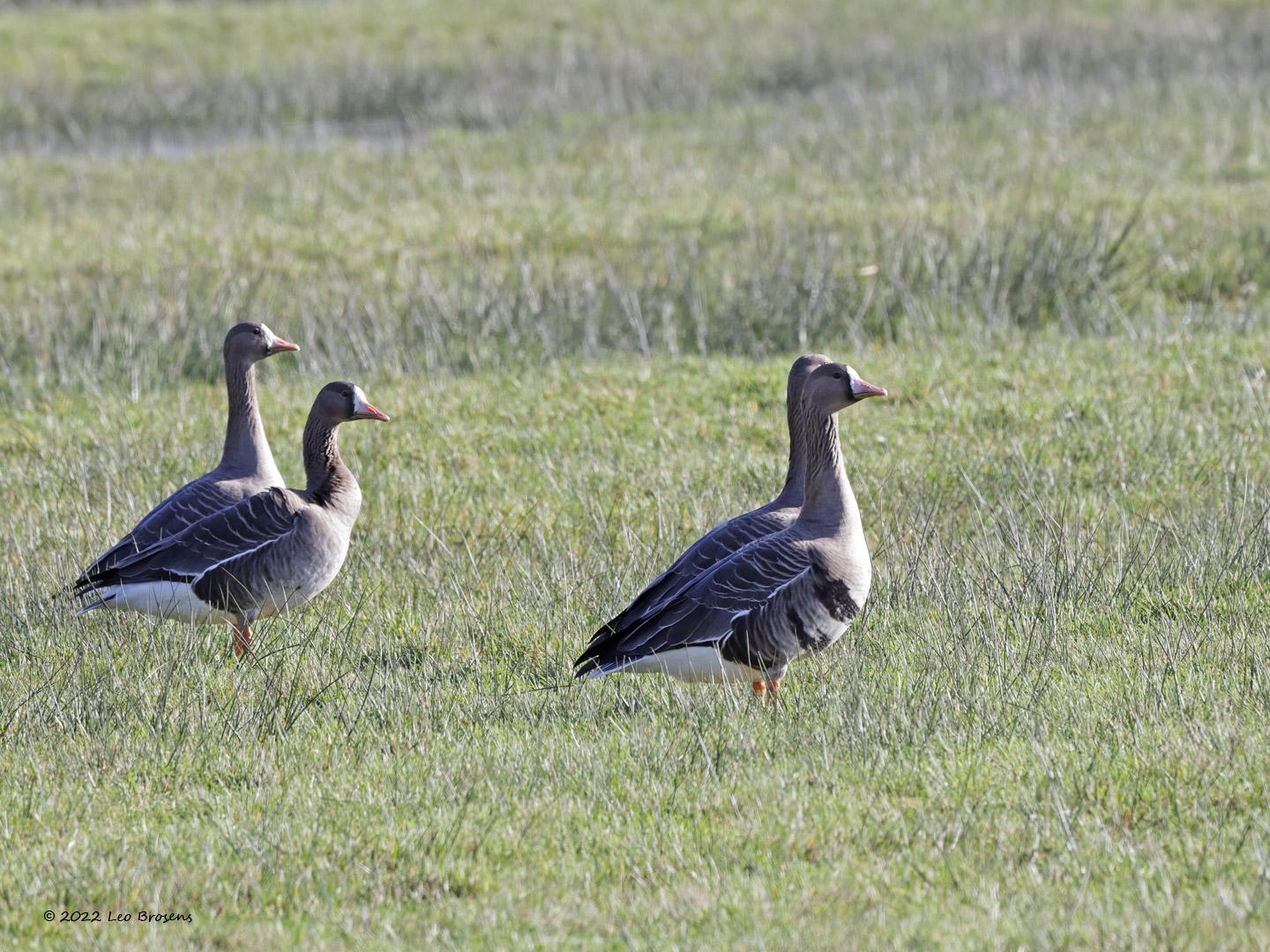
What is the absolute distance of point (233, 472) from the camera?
8.24 m

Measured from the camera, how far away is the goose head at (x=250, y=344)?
8852 millimetres

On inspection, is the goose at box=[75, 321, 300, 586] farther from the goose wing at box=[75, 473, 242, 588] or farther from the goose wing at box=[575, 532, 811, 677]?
the goose wing at box=[575, 532, 811, 677]

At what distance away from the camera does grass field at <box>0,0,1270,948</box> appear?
5031 mm

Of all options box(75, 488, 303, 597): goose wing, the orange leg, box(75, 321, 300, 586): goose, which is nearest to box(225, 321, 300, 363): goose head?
box(75, 321, 300, 586): goose

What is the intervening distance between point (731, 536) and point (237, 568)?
241cm

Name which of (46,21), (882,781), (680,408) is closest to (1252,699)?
(882,781)

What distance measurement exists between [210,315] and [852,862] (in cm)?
1043

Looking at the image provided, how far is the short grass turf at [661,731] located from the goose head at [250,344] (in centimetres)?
130

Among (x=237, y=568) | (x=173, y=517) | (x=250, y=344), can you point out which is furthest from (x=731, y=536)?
(x=250, y=344)

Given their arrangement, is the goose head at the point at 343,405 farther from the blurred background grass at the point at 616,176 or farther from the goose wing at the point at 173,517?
the blurred background grass at the point at 616,176

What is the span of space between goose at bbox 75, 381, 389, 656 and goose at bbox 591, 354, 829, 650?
156 centimetres

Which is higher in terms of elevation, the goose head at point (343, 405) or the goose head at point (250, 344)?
the goose head at point (250, 344)

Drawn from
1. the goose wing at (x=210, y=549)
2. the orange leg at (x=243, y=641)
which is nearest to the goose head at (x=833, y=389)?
the goose wing at (x=210, y=549)

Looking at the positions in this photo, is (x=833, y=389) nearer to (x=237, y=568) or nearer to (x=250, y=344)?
(x=237, y=568)
